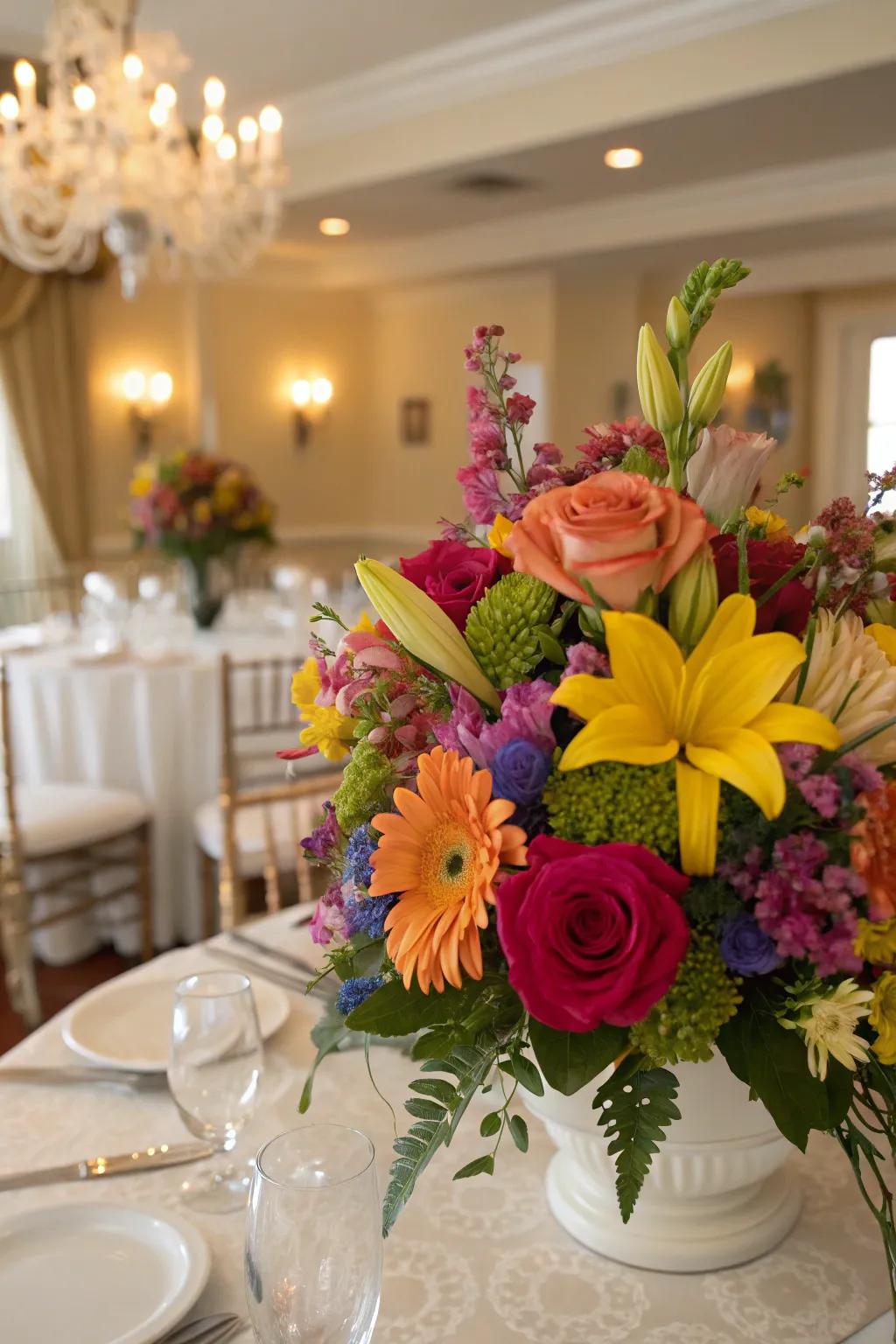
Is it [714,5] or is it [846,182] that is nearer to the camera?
[714,5]

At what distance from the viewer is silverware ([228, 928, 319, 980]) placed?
1408 mm

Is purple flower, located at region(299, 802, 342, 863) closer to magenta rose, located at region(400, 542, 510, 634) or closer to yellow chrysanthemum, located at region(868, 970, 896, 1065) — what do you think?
magenta rose, located at region(400, 542, 510, 634)

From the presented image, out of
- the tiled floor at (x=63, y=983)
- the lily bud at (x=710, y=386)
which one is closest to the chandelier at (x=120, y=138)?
the tiled floor at (x=63, y=983)

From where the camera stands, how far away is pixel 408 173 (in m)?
5.39

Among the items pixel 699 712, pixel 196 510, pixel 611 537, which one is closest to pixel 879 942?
pixel 699 712

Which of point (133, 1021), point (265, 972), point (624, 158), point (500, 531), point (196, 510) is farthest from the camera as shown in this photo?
point (624, 158)

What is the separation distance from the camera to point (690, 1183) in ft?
2.76

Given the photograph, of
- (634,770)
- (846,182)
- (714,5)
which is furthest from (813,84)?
(634,770)

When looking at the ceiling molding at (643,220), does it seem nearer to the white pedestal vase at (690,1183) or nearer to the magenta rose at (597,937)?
the white pedestal vase at (690,1183)

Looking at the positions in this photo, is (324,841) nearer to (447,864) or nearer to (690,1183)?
(447,864)

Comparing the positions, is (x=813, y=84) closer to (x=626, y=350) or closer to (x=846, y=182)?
(x=846, y=182)

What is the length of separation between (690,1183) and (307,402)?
7510 millimetres

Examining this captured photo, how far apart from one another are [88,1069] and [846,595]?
837mm

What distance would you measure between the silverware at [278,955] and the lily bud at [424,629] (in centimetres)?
72
